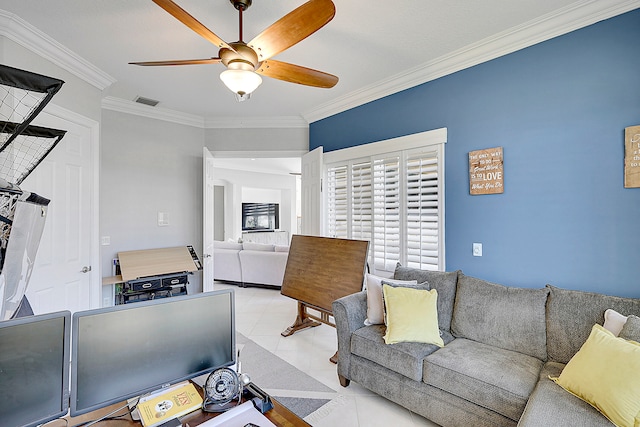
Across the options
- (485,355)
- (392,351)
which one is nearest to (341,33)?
(392,351)

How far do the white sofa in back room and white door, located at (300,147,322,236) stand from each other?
1.28 meters

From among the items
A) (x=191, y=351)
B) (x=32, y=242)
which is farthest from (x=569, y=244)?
(x=32, y=242)

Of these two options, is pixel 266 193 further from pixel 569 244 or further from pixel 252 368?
pixel 569 244

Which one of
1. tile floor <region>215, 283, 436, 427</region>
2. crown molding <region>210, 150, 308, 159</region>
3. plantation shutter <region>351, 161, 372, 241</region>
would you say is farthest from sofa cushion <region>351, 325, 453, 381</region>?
crown molding <region>210, 150, 308, 159</region>

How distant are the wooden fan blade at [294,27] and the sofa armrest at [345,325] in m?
1.93

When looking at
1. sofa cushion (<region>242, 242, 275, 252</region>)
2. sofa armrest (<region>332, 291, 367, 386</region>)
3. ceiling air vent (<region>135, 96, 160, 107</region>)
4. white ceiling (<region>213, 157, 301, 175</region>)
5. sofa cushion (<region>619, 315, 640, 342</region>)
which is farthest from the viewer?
white ceiling (<region>213, 157, 301, 175</region>)

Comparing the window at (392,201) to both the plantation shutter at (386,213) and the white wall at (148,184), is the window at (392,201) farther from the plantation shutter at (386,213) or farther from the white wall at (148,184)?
the white wall at (148,184)

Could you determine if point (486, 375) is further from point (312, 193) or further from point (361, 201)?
point (312, 193)

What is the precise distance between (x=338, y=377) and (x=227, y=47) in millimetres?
2588

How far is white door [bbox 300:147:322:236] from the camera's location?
13.7 ft

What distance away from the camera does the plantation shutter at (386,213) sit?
3.43 metres

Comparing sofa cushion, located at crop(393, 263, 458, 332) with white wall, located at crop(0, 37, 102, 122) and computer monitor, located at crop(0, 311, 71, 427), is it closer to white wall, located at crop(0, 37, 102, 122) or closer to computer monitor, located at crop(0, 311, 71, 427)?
computer monitor, located at crop(0, 311, 71, 427)

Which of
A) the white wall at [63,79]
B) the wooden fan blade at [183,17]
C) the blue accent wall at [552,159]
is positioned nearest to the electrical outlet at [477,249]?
the blue accent wall at [552,159]

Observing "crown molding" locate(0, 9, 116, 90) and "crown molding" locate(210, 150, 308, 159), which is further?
"crown molding" locate(210, 150, 308, 159)
